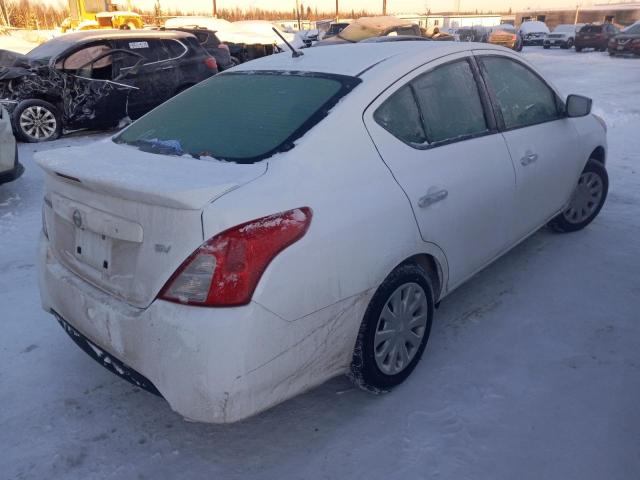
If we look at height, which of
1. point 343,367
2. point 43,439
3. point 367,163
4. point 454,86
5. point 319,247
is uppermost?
point 454,86

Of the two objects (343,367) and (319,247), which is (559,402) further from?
(319,247)

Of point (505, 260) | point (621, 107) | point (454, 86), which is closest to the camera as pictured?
point (454, 86)

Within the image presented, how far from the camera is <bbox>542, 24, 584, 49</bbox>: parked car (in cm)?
3097

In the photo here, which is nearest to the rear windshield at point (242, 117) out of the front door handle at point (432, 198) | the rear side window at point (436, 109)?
the rear side window at point (436, 109)

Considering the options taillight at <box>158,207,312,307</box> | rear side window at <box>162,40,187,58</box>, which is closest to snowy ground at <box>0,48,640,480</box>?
taillight at <box>158,207,312,307</box>

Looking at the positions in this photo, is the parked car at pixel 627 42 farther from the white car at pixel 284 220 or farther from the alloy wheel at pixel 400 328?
the alloy wheel at pixel 400 328

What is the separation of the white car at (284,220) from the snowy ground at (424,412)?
10.5 inches

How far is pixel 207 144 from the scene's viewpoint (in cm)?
240

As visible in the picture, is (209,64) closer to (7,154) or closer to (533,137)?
(7,154)

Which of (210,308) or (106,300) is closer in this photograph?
(210,308)

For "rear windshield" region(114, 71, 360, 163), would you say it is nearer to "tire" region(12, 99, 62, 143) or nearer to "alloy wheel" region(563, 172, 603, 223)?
"alloy wheel" region(563, 172, 603, 223)

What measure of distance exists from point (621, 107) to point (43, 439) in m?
10.8

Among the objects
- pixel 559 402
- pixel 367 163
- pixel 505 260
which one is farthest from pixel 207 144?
pixel 505 260

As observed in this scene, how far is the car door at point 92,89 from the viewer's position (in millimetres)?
8062
